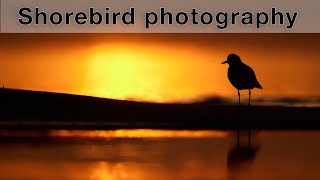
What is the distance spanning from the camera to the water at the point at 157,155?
22.5 feet

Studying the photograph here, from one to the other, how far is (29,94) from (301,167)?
14.3 feet

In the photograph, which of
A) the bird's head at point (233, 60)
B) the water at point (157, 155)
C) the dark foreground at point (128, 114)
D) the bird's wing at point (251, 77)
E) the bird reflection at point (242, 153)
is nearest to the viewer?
the water at point (157, 155)

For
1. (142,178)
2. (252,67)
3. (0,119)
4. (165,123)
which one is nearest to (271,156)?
(142,178)

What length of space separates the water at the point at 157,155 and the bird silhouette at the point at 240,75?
2053 mm

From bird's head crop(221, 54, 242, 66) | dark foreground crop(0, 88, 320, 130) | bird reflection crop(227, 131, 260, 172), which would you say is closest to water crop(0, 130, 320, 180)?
bird reflection crop(227, 131, 260, 172)

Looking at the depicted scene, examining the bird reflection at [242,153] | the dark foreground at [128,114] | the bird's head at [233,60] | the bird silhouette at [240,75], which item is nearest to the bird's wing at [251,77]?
the bird silhouette at [240,75]

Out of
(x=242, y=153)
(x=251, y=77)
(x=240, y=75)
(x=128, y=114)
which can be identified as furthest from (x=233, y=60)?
(x=242, y=153)

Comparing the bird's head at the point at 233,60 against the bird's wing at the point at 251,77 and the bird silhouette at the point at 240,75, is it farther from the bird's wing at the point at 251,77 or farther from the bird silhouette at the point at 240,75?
the bird's wing at the point at 251,77

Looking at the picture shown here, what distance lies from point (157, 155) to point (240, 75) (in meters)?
4.18

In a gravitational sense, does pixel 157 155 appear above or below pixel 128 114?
below

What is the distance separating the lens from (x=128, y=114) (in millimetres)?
10609

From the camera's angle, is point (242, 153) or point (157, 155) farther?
point (242, 153)

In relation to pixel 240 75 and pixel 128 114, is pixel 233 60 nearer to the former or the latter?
pixel 240 75

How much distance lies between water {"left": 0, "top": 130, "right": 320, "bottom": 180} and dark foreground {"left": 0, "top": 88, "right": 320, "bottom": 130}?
1.66 feet
